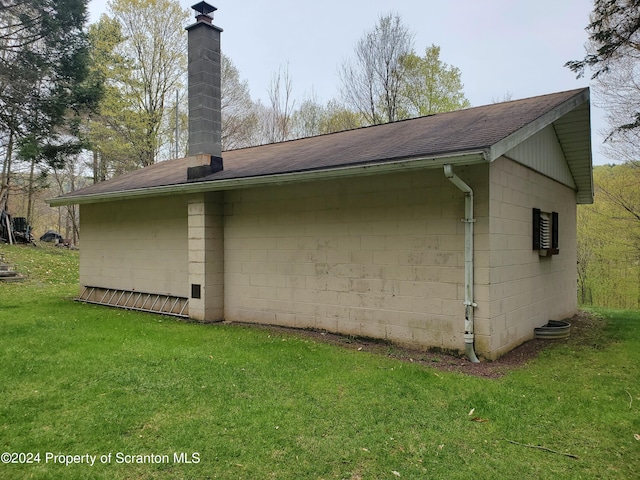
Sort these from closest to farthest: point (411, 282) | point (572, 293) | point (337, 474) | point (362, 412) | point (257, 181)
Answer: point (337, 474)
point (362, 412)
point (411, 282)
point (257, 181)
point (572, 293)

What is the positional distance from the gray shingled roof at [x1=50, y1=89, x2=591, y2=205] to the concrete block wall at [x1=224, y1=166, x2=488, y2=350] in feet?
1.36

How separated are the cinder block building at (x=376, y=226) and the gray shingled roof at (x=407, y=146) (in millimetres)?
33

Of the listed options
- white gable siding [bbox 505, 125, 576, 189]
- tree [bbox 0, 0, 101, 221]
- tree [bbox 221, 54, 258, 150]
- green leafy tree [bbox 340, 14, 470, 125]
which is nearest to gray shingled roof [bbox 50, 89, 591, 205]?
white gable siding [bbox 505, 125, 576, 189]

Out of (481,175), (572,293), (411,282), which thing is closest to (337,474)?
(411,282)

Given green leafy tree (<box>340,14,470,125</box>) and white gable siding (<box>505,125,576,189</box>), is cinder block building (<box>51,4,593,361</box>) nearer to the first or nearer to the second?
white gable siding (<box>505,125,576,189</box>)

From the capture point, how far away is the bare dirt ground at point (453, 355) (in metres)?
4.53

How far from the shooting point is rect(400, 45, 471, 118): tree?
16.9 metres

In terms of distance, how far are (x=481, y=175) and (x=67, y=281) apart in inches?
487

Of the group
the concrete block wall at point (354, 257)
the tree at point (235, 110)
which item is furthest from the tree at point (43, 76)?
the concrete block wall at point (354, 257)

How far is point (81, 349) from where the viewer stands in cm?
502

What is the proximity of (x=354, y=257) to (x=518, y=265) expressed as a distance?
2173 mm

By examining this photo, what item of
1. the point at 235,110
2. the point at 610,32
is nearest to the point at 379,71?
the point at 235,110

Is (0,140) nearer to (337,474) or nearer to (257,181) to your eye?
(257,181)

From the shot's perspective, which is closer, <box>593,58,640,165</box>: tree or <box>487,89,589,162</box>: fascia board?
<box>487,89,589,162</box>: fascia board
